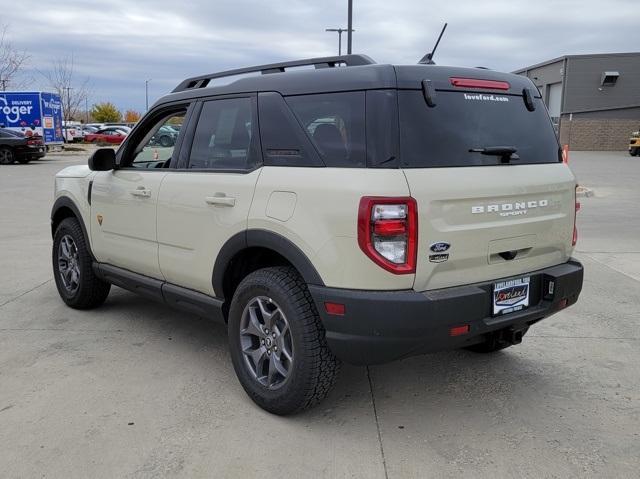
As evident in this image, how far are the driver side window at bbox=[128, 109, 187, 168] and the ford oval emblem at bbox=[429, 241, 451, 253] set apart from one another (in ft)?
7.08

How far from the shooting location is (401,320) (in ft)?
9.49

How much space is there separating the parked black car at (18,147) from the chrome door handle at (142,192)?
925 inches

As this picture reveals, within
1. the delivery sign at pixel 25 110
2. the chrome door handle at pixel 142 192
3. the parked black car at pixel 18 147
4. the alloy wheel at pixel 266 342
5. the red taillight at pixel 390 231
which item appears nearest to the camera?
the red taillight at pixel 390 231

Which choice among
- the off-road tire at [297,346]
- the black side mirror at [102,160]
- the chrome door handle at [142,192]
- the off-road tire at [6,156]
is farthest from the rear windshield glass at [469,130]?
the off-road tire at [6,156]

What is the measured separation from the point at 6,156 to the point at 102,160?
23.6 m

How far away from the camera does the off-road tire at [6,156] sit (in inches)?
983

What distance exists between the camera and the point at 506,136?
11.3 feet

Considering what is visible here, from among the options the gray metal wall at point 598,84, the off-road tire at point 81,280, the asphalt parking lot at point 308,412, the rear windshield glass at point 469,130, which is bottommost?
the asphalt parking lot at point 308,412

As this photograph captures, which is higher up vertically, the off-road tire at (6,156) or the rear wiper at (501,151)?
the rear wiper at (501,151)

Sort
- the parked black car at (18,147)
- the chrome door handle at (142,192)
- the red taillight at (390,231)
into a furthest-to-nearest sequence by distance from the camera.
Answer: the parked black car at (18,147), the chrome door handle at (142,192), the red taillight at (390,231)

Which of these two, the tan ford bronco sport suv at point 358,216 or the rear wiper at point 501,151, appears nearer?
the tan ford bronco sport suv at point 358,216

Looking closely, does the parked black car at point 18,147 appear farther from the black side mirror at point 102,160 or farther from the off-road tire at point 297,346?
the off-road tire at point 297,346

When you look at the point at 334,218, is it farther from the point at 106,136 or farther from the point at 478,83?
the point at 106,136

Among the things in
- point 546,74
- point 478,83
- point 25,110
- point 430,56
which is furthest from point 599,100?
point 478,83
